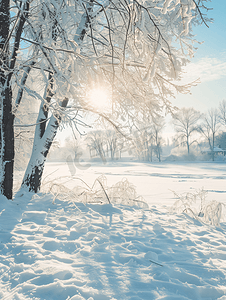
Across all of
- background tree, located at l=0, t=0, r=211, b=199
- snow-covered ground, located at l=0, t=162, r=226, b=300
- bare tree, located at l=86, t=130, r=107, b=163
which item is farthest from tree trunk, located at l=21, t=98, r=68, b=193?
bare tree, located at l=86, t=130, r=107, b=163

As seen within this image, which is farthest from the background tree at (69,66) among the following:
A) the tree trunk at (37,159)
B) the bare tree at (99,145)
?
the bare tree at (99,145)

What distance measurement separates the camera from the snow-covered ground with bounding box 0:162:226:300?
159cm

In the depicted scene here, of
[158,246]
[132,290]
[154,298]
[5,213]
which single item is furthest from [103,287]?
[5,213]

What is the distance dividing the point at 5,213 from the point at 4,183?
744mm

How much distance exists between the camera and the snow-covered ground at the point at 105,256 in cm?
159

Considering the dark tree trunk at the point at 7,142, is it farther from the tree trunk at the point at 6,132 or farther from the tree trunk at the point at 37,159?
the tree trunk at the point at 37,159

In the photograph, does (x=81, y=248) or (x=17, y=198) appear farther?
(x=17, y=198)

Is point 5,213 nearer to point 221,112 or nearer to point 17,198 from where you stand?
point 17,198

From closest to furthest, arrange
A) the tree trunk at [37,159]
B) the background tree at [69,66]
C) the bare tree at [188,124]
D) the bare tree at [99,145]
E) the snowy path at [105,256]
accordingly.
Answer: the snowy path at [105,256] → the background tree at [69,66] → the tree trunk at [37,159] → the bare tree at [99,145] → the bare tree at [188,124]

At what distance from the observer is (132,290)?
62.7 inches

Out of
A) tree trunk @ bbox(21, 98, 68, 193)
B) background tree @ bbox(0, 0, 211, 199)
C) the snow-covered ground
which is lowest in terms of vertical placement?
the snow-covered ground

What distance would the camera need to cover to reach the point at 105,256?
212 centimetres

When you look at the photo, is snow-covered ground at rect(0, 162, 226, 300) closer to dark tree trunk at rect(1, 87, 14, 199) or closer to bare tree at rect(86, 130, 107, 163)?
dark tree trunk at rect(1, 87, 14, 199)

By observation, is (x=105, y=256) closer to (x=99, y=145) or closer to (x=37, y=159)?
(x=37, y=159)
